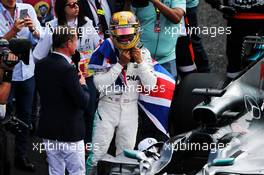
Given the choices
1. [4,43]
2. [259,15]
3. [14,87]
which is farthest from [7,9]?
[259,15]

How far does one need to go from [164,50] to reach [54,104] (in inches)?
66.7

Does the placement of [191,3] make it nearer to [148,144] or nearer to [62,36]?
[62,36]

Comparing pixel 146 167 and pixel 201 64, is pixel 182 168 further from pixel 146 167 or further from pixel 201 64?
pixel 201 64

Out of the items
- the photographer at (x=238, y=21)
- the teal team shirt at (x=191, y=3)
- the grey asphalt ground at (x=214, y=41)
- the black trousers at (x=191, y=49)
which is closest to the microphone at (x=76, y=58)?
the black trousers at (x=191, y=49)

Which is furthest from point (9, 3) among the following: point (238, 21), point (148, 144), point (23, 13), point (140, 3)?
point (148, 144)

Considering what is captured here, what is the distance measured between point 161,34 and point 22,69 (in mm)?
1282

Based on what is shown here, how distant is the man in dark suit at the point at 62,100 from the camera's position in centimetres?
683

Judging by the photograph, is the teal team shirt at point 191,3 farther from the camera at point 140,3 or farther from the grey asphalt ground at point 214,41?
the grey asphalt ground at point 214,41

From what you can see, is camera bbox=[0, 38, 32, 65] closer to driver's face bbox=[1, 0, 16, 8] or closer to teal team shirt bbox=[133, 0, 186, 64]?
driver's face bbox=[1, 0, 16, 8]

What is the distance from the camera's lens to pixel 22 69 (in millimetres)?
8094

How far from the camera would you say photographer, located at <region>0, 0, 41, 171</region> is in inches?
313

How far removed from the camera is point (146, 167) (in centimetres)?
564

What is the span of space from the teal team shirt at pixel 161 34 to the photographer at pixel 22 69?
3.24 feet

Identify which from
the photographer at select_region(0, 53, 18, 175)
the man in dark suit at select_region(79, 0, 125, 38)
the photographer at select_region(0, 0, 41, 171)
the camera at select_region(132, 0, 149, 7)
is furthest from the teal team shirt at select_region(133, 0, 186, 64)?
the photographer at select_region(0, 53, 18, 175)
